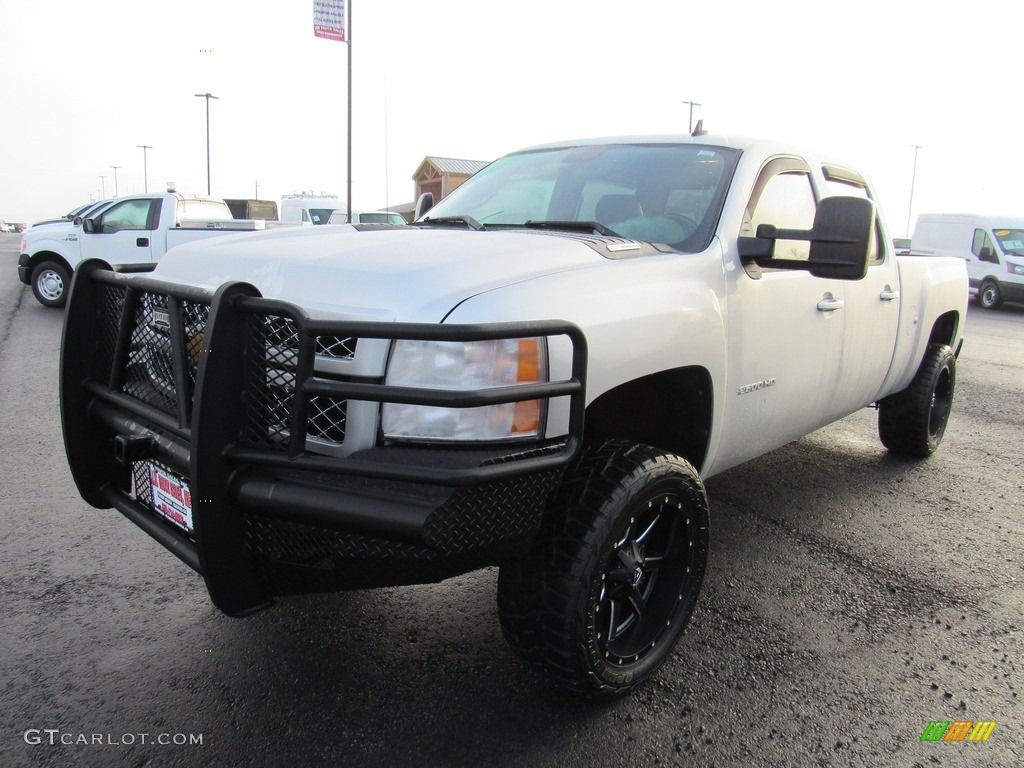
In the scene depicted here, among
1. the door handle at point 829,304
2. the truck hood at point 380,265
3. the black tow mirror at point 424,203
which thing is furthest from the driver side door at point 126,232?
the door handle at point 829,304

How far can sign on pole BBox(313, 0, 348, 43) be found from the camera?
58.4 ft

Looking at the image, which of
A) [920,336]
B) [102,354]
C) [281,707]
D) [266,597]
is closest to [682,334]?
[266,597]

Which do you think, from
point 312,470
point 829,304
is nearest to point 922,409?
point 829,304

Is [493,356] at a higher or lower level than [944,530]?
higher

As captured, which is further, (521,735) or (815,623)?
(815,623)

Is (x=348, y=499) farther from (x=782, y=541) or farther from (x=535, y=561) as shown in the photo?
(x=782, y=541)

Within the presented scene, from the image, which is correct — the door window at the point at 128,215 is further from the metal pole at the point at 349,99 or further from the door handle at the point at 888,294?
the door handle at the point at 888,294

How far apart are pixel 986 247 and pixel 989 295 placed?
1135mm

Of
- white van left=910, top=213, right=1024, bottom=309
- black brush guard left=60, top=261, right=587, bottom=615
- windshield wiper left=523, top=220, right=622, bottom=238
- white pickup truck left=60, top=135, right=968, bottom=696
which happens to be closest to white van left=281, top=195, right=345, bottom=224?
→ white van left=910, top=213, right=1024, bottom=309

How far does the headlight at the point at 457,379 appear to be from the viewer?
2.07 meters

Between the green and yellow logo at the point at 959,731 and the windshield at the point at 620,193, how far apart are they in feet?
5.79

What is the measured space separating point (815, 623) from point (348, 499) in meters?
2.09

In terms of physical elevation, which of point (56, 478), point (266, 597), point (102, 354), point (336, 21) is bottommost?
point (56, 478)

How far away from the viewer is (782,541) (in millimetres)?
3959
